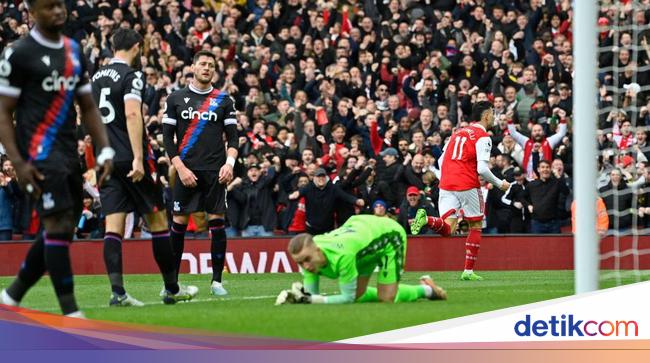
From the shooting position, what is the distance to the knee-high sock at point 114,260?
39.4 feet

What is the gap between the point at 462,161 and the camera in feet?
55.7

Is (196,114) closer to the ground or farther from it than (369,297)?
farther from it

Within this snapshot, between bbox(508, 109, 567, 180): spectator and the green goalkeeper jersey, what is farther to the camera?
bbox(508, 109, 567, 180): spectator

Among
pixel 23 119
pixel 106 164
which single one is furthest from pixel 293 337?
pixel 23 119

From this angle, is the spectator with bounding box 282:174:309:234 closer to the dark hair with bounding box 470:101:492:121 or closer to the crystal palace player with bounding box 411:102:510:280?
the crystal palace player with bounding box 411:102:510:280

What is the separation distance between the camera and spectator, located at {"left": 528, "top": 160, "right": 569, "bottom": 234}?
21422 mm

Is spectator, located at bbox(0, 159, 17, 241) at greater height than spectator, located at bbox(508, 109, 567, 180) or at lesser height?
lesser

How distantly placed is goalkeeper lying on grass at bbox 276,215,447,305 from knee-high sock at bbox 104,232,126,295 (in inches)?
61.7

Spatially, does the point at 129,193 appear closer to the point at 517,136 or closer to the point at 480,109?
the point at 480,109

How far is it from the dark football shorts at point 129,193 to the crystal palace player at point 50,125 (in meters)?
2.28

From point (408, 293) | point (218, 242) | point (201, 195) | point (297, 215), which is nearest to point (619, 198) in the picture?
point (297, 215)

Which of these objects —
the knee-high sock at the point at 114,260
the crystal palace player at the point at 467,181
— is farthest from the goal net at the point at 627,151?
the knee-high sock at the point at 114,260

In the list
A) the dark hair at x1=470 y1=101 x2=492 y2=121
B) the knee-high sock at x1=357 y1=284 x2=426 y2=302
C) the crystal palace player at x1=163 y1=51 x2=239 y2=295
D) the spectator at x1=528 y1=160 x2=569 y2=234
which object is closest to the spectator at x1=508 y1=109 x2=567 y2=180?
the spectator at x1=528 y1=160 x2=569 y2=234

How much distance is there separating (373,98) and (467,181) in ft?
29.4
